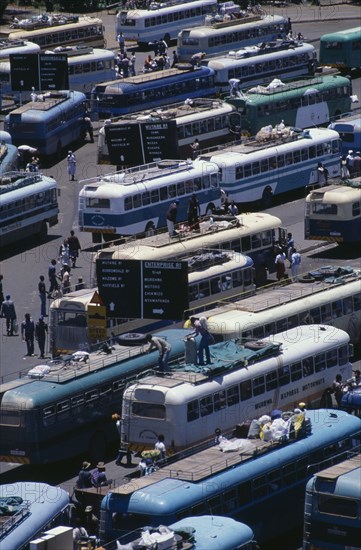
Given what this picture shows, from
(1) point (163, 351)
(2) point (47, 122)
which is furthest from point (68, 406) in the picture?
(2) point (47, 122)

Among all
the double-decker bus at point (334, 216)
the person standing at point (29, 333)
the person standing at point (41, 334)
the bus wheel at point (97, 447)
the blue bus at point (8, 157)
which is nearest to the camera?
the bus wheel at point (97, 447)

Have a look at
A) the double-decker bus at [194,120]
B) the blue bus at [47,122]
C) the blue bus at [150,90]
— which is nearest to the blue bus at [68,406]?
the double-decker bus at [194,120]

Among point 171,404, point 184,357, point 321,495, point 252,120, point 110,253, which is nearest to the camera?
point 321,495

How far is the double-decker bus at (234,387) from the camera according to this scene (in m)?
41.7

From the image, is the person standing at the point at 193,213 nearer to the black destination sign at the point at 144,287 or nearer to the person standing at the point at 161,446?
the black destination sign at the point at 144,287

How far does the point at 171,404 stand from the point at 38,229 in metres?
23.8

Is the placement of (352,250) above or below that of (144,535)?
below

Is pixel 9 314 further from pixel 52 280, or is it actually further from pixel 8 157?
pixel 8 157

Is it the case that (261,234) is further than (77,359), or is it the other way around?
(261,234)

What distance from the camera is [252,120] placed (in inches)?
2975

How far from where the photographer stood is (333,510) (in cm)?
3572

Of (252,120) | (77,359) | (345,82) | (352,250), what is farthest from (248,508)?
(345,82)

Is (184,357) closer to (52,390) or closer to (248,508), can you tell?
(52,390)

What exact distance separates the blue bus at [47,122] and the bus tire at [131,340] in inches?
1142
